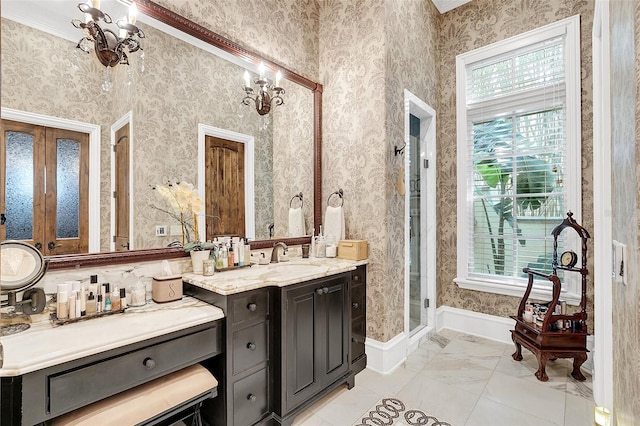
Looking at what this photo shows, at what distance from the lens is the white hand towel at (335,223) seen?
112 inches

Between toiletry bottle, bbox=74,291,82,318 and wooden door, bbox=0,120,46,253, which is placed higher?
wooden door, bbox=0,120,46,253

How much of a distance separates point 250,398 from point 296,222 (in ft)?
4.79

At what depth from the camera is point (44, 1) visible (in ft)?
5.43

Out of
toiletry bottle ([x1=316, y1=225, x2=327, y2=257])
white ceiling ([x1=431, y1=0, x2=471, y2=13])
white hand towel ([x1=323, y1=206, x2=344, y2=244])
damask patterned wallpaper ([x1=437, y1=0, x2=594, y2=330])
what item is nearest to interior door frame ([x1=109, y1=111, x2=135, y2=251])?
toiletry bottle ([x1=316, y1=225, x2=327, y2=257])

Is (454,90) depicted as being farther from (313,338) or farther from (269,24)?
(313,338)

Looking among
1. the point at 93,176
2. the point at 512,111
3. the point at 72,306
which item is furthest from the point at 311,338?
the point at 512,111

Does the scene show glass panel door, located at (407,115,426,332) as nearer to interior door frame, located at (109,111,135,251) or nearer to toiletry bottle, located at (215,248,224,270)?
toiletry bottle, located at (215,248,224,270)

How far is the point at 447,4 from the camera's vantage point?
141 inches

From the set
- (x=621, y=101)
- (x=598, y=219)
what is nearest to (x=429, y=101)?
(x=598, y=219)

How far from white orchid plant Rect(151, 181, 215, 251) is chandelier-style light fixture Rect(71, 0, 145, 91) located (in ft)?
2.10

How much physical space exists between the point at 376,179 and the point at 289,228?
853mm

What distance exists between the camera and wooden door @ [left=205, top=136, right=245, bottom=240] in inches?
89.5

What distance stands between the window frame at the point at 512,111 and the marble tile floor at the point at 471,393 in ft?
2.10

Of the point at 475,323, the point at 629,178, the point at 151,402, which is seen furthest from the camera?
the point at 475,323
